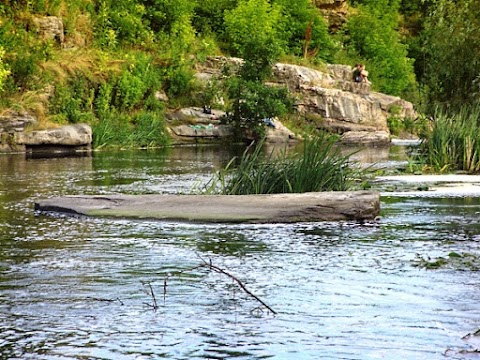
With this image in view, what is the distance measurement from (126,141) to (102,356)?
81.3 feet

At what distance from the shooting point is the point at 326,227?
37.2ft

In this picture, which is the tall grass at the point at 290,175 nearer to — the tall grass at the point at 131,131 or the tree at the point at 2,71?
the tree at the point at 2,71

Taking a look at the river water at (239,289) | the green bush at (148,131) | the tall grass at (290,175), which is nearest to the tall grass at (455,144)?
the river water at (239,289)

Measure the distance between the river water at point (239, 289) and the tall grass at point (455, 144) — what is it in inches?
194

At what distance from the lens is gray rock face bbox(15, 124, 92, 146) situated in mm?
27359

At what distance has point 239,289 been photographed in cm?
779

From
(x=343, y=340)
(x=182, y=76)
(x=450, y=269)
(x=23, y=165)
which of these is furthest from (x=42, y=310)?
(x=182, y=76)

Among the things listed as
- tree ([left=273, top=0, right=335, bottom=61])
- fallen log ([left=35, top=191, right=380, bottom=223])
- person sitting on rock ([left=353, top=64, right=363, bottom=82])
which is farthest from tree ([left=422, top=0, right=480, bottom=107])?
tree ([left=273, top=0, right=335, bottom=61])

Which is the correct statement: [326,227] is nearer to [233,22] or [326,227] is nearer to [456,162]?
[456,162]

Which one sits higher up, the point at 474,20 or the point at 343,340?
the point at 474,20

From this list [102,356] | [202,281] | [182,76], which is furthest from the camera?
[182,76]

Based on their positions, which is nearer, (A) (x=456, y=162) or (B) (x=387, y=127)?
(A) (x=456, y=162)

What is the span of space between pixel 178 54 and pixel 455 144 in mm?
19676

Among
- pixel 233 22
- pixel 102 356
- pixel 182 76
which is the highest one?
pixel 233 22
